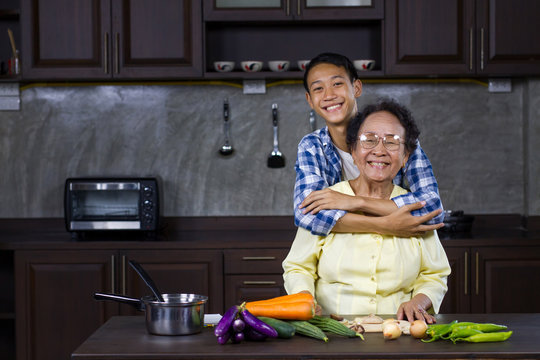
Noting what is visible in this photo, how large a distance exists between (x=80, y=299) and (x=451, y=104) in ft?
7.91

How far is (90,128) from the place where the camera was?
14.1 ft

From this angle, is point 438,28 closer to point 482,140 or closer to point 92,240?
point 482,140

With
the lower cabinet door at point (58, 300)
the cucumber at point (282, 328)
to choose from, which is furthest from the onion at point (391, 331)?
the lower cabinet door at point (58, 300)

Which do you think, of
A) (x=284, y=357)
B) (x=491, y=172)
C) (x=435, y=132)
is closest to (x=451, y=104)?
(x=435, y=132)

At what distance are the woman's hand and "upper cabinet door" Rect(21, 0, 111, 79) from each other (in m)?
2.46

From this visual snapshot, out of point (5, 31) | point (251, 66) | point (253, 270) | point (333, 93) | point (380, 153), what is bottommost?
point (253, 270)

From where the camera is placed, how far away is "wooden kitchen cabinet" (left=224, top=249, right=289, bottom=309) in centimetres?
367

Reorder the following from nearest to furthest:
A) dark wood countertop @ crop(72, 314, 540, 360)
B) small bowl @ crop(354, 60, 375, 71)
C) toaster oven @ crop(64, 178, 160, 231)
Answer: dark wood countertop @ crop(72, 314, 540, 360)
toaster oven @ crop(64, 178, 160, 231)
small bowl @ crop(354, 60, 375, 71)

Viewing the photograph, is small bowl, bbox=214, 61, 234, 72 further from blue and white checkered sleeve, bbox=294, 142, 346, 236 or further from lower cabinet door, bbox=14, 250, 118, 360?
blue and white checkered sleeve, bbox=294, 142, 346, 236

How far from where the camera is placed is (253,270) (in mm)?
3666

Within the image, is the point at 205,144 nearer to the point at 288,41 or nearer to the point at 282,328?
the point at 288,41

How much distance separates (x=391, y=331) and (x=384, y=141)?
67 cm

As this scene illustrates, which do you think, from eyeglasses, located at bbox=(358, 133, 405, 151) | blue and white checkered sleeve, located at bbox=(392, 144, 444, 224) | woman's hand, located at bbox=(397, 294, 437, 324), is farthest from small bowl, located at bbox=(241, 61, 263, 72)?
woman's hand, located at bbox=(397, 294, 437, 324)

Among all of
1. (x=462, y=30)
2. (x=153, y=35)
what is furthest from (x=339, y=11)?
(x=153, y=35)
